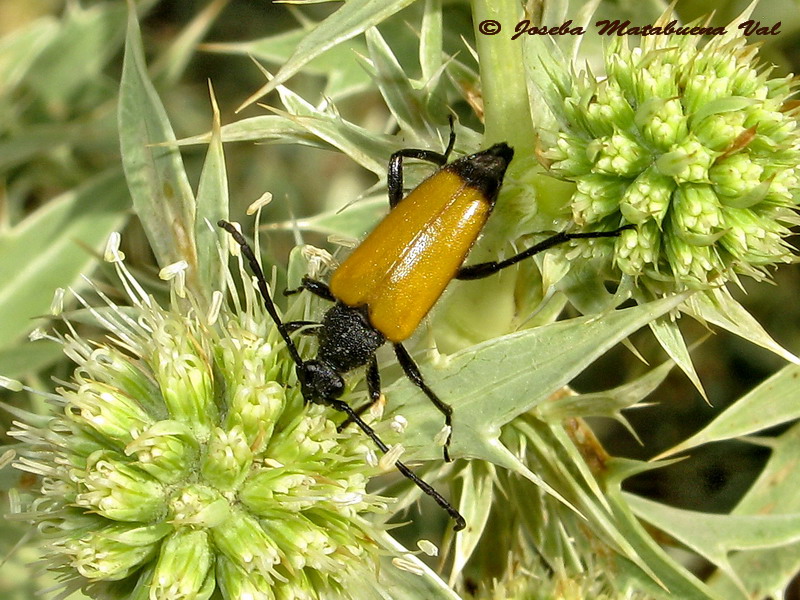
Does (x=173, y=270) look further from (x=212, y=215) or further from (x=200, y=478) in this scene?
(x=200, y=478)

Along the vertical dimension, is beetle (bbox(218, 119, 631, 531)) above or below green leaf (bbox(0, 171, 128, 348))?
below

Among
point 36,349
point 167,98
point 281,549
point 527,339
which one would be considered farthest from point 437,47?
point 167,98

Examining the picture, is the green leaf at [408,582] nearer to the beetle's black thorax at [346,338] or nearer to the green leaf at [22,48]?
the beetle's black thorax at [346,338]

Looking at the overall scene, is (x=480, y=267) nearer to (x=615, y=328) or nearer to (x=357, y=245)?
(x=357, y=245)

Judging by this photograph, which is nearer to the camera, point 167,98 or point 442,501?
point 442,501

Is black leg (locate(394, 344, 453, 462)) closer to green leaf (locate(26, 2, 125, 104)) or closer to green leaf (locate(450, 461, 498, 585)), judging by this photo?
green leaf (locate(450, 461, 498, 585))

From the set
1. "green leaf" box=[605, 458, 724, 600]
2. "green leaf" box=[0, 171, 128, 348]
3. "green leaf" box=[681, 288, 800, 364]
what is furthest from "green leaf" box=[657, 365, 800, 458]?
"green leaf" box=[0, 171, 128, 348]

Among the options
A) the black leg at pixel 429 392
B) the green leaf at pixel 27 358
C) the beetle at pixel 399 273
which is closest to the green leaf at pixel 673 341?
the beetle at pixel 399 273

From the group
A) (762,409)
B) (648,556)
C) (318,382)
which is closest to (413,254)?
(318,382)
